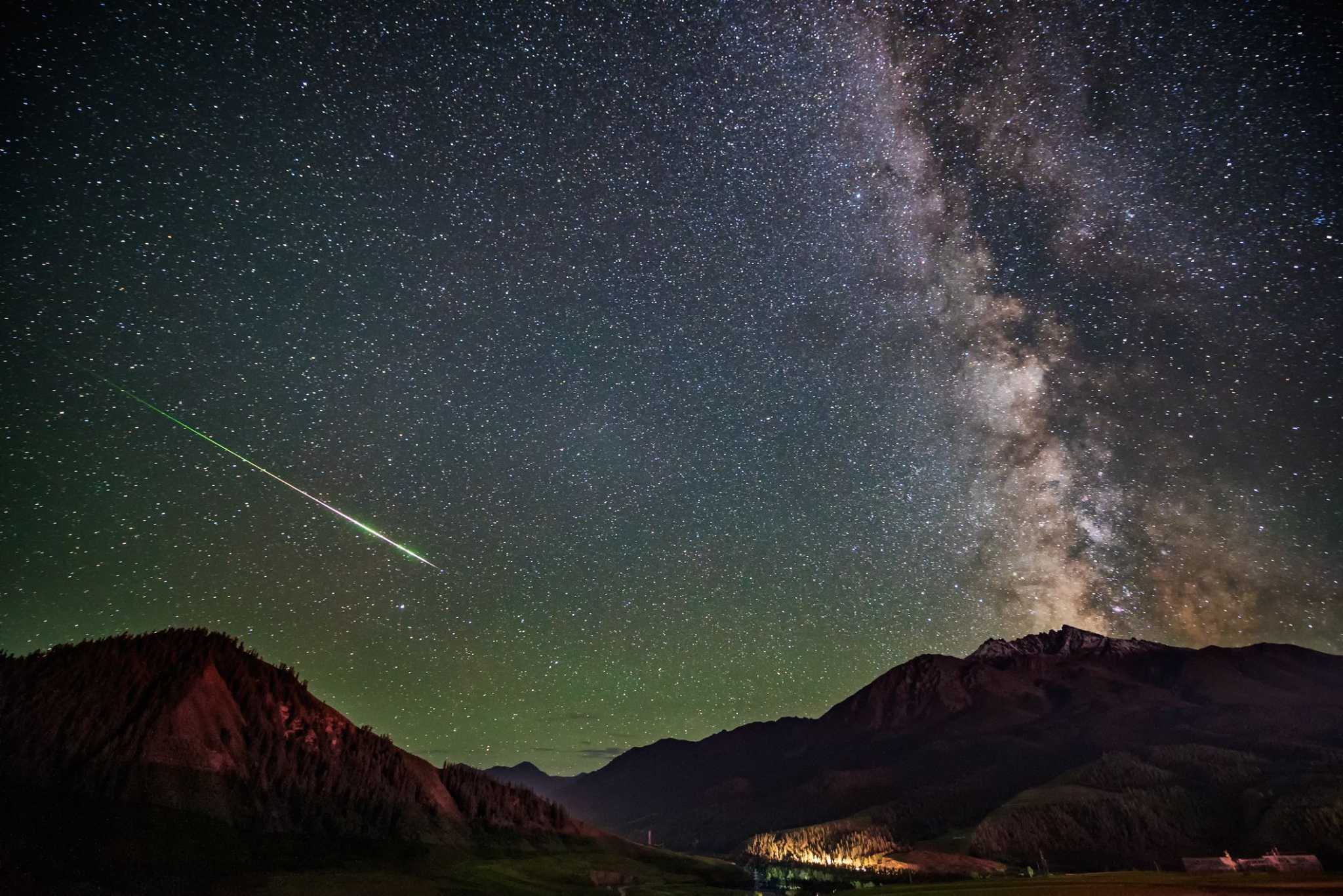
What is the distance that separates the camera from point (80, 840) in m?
71.2

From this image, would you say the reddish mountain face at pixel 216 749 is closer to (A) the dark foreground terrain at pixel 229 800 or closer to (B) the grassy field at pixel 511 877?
(A) the dark foreground terrain at pixel 229 800

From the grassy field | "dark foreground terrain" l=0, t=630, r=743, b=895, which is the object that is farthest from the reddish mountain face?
the grassy field

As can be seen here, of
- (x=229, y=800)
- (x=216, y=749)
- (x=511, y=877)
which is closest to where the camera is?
(x=229, y=800)

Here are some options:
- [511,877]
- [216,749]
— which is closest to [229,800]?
[216,749]

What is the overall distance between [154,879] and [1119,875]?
8963 centimetres

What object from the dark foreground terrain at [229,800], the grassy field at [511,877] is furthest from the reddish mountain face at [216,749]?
the grassy field at [511,877]

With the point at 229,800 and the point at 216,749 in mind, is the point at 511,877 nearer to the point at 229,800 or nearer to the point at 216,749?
the point at 229,800

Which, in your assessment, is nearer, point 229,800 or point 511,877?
point 229,800

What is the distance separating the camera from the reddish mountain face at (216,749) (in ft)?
272

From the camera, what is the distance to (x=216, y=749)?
95.4 meters

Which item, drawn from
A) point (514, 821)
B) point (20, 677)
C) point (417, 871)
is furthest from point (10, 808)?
point (514, 821)

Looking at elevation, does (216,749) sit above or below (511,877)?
above

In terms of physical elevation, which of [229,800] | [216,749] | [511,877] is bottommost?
[511,877]

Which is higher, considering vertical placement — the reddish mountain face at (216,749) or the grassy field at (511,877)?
the reddish mountain face at (216,749)
